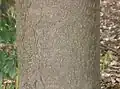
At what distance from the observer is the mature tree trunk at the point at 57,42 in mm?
1531

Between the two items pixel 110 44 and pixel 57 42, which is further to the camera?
pixel 110 44

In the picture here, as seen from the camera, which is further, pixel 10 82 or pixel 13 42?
pixel 10 82

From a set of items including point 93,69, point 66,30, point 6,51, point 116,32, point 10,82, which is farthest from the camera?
point 116,32

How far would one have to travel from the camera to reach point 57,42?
1546 mm

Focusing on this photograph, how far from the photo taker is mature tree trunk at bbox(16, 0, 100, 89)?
1531mm

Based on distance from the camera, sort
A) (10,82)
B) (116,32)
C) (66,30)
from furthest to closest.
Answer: (116,32) < (10,82) < (66,30)

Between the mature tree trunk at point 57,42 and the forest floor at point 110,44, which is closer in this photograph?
the mature tree trunk at point 57,42

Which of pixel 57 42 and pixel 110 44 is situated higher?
pixel 57 42

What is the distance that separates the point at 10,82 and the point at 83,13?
4.78 feet

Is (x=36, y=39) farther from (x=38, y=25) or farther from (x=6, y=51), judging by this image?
(x=6, y=51)

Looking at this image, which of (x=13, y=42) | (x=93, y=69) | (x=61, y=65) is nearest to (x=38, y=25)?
(x=61, y=65)

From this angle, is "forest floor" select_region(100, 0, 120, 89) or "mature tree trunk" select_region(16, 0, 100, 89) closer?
"mature tree trunk" select_region(16, 0, 100, 89)

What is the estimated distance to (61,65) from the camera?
1572 mm

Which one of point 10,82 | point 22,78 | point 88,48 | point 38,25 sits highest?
point 38,25
